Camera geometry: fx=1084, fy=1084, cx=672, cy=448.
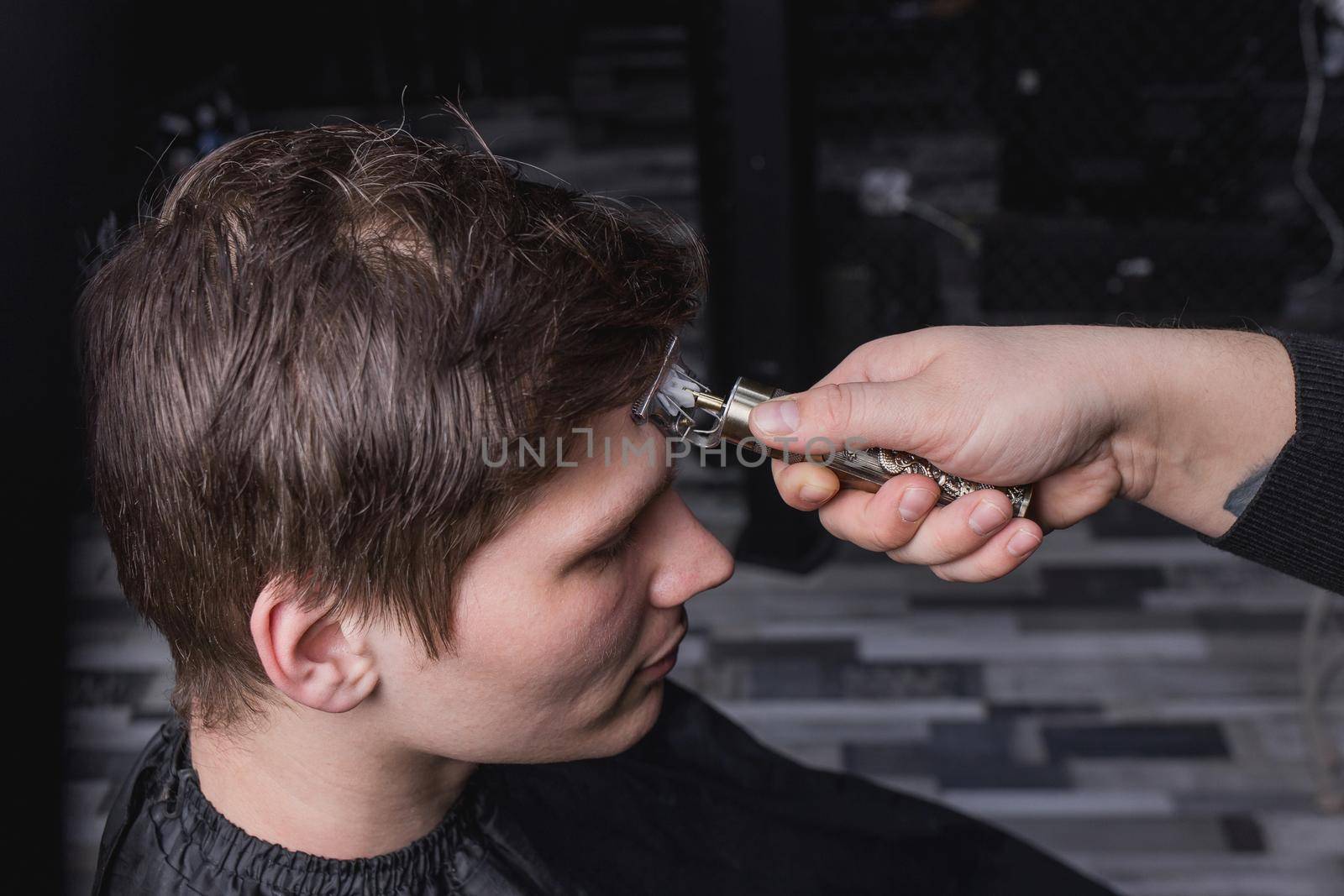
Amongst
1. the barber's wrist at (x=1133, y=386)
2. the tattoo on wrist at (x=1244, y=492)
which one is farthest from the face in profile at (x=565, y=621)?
the tattoo on wrist at (x=1244, y=492)

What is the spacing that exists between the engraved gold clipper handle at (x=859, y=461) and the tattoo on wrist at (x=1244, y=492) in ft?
0.75

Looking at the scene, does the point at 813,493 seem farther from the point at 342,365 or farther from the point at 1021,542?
the point at 342,365

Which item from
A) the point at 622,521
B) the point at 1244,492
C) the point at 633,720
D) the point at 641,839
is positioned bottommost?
the point at 641,839

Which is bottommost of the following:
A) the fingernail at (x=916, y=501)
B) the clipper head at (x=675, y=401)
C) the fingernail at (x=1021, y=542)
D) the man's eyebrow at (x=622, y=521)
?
the fingernail at (x=1021, y=542)

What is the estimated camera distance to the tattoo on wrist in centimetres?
116

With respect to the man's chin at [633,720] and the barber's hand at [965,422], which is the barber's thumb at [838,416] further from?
the man's chin at [633,720]

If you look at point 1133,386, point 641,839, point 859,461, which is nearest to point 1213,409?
point 1133,386

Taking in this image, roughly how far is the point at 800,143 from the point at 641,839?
5.61ft

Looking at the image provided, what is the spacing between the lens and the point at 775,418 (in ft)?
3.21

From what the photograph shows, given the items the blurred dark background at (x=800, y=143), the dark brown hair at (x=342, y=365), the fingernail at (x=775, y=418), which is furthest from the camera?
the blurred dark background at (x=800, y=143)

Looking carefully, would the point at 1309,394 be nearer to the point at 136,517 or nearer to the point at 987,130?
the point at 136,517

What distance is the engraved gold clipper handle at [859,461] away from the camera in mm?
982

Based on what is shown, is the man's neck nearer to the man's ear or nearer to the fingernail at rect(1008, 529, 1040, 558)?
the man's ear

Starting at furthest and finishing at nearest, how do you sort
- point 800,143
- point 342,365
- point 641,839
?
point 800,143
point 641,839
point 342,365
